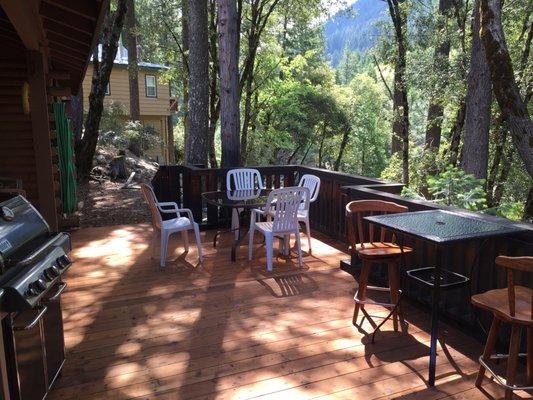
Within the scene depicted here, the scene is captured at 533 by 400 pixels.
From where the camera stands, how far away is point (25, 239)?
2.00 m

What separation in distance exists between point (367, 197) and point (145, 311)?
2.22 meters

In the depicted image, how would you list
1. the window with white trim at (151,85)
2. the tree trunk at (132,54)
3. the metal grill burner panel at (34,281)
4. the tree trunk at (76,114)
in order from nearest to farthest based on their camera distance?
the metal grill burner panel at (34,281) < the tree trunk at (76,114) < the tree trunk at (132,54) < the window with white trim at (151,85)

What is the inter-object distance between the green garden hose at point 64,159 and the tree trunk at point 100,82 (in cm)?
257

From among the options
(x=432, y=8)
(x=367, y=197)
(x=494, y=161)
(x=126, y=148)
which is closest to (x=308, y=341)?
(x=367, y=197)

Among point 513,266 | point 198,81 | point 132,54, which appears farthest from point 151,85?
point 513,266

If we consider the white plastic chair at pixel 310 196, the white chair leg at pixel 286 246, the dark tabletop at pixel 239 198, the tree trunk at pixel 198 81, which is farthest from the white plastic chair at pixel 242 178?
the tree trunk at pixel 198 81

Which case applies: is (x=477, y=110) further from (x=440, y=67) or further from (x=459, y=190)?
(x=459, y=190)

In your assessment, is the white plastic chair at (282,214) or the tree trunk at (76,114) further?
the tree trunk at (76,114)

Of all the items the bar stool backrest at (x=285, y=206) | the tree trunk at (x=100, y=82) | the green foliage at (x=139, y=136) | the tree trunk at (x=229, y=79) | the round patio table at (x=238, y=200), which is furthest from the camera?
the green foliage at (x=139, y=136)

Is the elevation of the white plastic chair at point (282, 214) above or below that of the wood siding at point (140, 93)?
below

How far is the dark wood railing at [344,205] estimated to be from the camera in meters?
2.82

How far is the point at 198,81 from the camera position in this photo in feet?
23.6

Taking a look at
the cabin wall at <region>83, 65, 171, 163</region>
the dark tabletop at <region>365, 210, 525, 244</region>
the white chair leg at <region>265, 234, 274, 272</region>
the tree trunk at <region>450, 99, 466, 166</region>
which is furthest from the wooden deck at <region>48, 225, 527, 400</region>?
the cabin wall at <region>83, 65, 171, 163</region>

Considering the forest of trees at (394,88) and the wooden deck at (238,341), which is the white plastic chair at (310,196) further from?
the forest of trees at (394,88)
